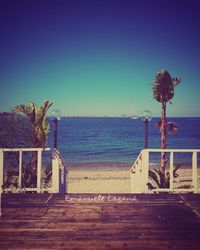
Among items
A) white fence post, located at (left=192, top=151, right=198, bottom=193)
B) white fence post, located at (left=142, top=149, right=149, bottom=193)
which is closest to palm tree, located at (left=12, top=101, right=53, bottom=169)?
white fence post, located at (left=142, top=149, right=149, bottom=193)

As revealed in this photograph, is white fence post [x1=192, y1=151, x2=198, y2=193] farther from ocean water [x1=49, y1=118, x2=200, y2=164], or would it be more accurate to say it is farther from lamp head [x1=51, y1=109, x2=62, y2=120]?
ocean water [x1=49, y1=118, x2=200, y2=164]

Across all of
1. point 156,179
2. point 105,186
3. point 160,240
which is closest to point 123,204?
point 160,240

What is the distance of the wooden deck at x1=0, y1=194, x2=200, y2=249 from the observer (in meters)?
3.63

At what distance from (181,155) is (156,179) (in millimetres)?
28623

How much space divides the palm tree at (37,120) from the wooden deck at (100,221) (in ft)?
8.98

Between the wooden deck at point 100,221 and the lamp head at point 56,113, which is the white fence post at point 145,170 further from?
the lamp head at point 56,113

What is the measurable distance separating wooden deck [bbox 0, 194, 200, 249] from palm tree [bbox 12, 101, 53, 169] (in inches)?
108

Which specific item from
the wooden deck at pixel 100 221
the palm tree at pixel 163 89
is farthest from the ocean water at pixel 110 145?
the wooden deck at pixel 100 221

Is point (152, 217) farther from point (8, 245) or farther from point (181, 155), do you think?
point (181, 155)

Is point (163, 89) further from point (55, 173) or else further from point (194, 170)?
point (55, 173)

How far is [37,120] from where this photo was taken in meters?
8.38

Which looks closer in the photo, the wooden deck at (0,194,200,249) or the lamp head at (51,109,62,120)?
the wooden deck at (0,194,200,249)

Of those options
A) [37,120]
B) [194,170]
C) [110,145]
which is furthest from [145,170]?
[110,145]

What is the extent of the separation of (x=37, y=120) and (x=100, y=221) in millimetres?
4967
